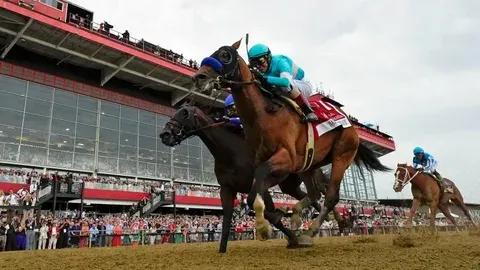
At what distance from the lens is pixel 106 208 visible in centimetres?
3275

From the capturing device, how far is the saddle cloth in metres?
6.60

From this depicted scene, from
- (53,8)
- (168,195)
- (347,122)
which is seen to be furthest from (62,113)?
(347,122)

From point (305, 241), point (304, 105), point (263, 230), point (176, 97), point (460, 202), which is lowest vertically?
point (305, 241)

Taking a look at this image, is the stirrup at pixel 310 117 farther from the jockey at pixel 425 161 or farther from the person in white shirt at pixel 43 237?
the person in white shirt at pixel 43 237

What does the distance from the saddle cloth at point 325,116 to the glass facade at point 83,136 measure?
90.1 feet

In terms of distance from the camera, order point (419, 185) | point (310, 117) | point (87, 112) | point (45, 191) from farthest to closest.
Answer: point (87, 112) → point (45, 191) → point (419, 185) → point (310, 117)

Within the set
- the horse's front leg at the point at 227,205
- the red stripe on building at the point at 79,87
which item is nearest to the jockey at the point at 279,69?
the horse's front leg at the point at 227,205

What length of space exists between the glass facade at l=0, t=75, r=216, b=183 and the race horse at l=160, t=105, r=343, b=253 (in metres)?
25.8

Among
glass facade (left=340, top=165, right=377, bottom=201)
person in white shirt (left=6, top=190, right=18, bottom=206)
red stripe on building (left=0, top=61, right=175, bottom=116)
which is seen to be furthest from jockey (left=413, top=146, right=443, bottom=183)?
glass facade (left=340, top=165, right=377, bottom=201)

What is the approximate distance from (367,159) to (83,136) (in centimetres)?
2949

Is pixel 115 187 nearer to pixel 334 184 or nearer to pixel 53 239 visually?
pixel 53 239

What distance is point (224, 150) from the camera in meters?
7.19

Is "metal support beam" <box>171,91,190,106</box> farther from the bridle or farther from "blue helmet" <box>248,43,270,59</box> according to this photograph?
"blue helmet" <box>248,43,270,59</box>

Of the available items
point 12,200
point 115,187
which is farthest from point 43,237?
point 115,187
